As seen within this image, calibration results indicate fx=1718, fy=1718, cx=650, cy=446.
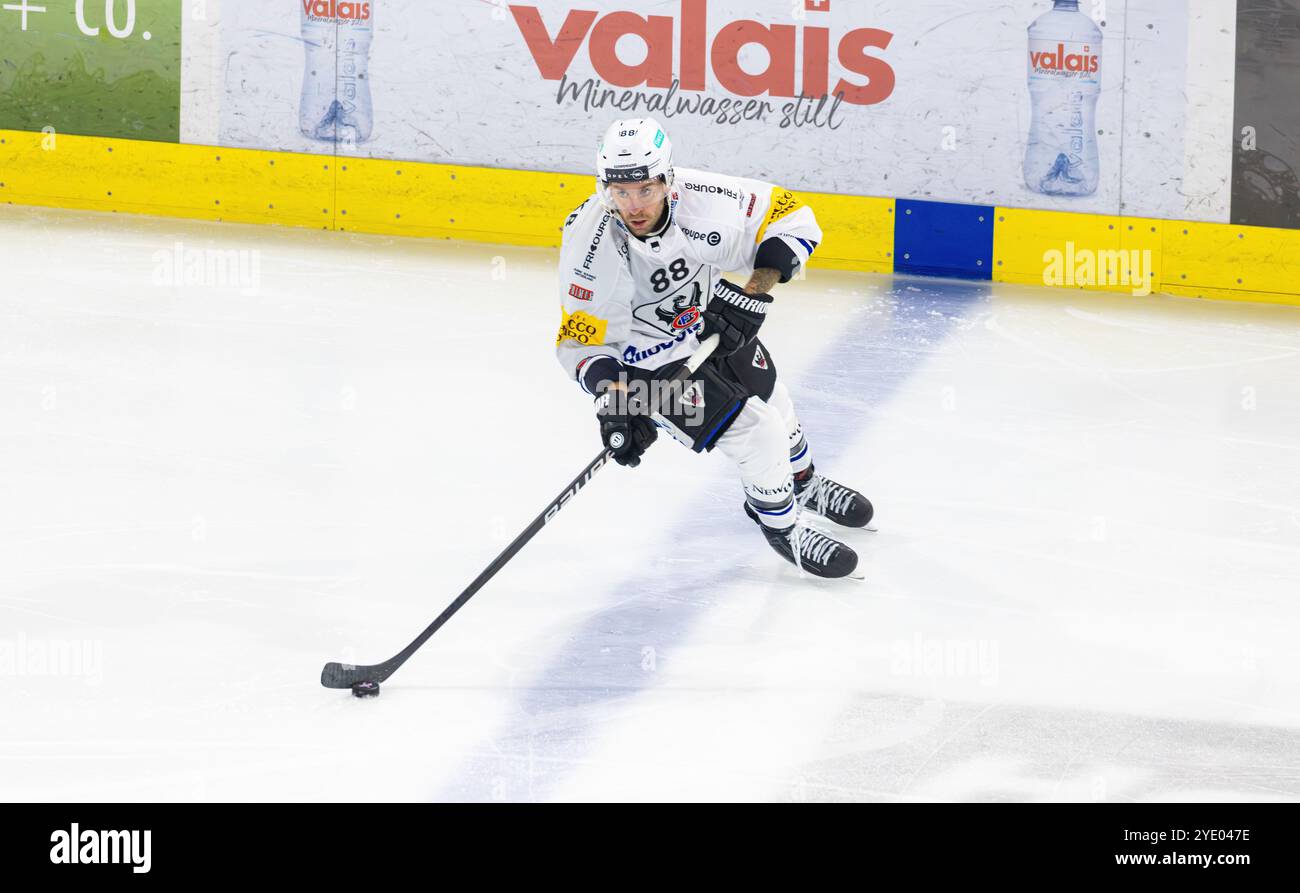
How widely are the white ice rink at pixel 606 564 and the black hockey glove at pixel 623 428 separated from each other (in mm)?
435

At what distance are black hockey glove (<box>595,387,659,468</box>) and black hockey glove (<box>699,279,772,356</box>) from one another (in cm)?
27

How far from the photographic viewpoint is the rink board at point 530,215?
7.91 meters

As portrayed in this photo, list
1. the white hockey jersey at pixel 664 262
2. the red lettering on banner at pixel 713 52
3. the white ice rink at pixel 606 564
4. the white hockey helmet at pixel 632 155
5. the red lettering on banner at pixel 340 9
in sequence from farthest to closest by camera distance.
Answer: the red lettering on banner at pixel 340 9 → the red lettering on banner at pixel 713 52 → the white hockey jersey at pixel 664 262 → the white hockey helmet at pixel 632 155 → the white ice rink at pixel 606 564

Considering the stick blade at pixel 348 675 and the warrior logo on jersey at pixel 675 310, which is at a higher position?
the warrior logo on jersey at pixel 675 310

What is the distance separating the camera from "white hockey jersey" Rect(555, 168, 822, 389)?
13.8 feet

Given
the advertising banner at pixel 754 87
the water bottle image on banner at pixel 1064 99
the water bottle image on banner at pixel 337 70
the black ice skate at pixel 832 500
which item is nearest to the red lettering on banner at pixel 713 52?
the advertising banner at pixel 754 87

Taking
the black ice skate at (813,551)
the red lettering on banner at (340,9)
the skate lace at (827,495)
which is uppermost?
the red lettering on banner at (340,9)

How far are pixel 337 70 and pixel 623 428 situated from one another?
206 inches

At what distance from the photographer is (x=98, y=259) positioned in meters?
7.86

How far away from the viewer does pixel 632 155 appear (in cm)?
396

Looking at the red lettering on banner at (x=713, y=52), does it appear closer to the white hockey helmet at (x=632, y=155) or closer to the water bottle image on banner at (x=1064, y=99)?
the water bottle image on banner at (x=1064, y=99)

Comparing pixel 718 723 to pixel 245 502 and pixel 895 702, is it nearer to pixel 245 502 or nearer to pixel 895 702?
pixel 895 702

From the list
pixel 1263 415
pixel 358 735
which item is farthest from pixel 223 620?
pixel 1263 415

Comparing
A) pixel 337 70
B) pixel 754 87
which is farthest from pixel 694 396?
pixel 337 70
